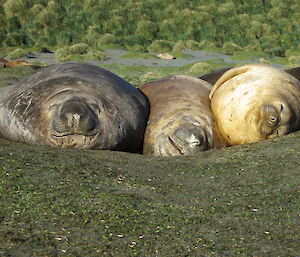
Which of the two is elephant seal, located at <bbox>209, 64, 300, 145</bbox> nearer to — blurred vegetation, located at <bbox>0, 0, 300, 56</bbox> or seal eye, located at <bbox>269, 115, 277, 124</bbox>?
seal eye, located at <bbox>269, 115, 277, 124</bbox>

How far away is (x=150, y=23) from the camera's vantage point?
23.5m

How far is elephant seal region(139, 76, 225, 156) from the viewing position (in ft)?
16.9

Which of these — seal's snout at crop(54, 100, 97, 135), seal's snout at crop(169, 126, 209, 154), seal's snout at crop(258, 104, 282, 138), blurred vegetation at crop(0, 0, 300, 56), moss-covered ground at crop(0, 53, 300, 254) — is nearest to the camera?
moss-covered ground at crop(0, 53, 300, 254)

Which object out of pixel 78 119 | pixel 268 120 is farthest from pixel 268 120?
pixel 78 119

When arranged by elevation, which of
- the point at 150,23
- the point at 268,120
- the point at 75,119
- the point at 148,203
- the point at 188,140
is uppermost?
the point at 148,203

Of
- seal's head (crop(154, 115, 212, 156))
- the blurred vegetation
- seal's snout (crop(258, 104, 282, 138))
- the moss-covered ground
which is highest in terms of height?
the moss-covered ground

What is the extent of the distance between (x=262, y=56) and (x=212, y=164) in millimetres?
14954

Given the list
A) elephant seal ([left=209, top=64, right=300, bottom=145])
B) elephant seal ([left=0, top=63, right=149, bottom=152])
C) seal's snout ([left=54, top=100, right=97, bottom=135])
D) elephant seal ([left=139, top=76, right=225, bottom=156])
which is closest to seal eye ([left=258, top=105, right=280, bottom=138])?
elephant seal ([left=209, top=64, right=300, bottom=145])

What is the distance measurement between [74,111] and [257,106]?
1.53 m

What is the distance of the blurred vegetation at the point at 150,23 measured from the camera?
862 inches

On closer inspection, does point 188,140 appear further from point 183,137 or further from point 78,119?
point 78,119

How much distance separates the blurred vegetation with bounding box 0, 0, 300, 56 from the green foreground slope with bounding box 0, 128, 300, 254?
16.8m

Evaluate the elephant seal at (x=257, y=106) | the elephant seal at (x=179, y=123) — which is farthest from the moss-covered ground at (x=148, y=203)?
the elephant seal at (x=257, y=106)

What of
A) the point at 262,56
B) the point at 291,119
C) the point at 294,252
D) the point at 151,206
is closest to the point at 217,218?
the point at 151,206
